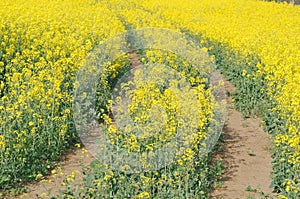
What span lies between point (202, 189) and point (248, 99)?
4.76 meters

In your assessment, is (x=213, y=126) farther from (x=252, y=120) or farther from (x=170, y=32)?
(x=170, y=32)

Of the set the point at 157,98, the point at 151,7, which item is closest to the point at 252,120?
the point at 157,98

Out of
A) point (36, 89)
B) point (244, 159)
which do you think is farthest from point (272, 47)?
point (36, 89)

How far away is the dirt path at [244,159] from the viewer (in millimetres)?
7469

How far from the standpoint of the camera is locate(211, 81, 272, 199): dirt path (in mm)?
7469

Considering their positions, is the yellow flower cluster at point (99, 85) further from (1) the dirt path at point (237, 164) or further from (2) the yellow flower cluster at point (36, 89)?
(1) the dirt path at point (237, 164)

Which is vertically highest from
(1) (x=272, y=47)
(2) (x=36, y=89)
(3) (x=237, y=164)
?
(1) (x=272, y=47)

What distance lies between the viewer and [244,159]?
345 inches

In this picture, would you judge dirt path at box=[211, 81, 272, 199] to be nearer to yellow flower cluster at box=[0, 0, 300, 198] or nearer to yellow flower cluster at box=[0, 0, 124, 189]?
yellow flower cluster at box=[0, 0, 300, 198]

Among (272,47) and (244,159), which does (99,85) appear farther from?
(272,47)

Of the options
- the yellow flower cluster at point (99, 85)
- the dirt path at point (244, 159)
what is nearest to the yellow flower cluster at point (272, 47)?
the yellow flower cluster at point (99, 85)

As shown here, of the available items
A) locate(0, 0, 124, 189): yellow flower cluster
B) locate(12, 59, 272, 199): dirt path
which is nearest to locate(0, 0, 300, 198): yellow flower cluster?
locate(0, 0, 124, 189): yellow flower cluster

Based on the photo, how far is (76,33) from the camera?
491 inches

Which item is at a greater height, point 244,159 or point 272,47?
point 272,47
